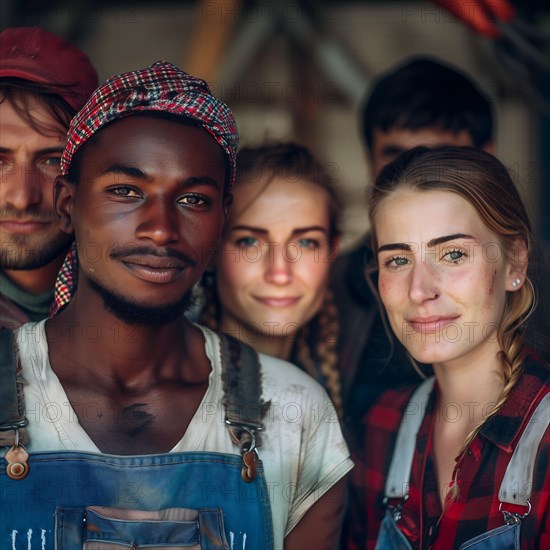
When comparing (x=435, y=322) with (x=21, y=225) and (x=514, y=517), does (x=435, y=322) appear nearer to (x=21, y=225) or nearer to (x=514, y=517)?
(x=514, y=517)

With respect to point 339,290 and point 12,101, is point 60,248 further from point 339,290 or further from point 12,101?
point 339,290

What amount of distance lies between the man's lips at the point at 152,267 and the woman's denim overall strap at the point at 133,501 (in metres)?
0.44

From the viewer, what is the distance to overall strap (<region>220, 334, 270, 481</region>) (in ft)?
7.25

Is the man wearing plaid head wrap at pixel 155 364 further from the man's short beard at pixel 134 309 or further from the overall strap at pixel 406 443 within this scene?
the overall strap at pixel 406 443

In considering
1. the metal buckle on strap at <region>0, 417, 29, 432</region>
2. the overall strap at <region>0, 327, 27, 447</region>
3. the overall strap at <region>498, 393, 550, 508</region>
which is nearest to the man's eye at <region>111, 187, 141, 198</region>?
the overall strap at <region>0, 327, 27, 447</region>

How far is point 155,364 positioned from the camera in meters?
2.32

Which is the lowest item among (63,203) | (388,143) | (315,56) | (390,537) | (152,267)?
(390,537)

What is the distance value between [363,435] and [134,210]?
1070mm

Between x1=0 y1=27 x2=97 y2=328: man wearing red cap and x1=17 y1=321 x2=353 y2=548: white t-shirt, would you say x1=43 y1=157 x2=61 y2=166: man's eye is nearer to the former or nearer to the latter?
x1=0 y1=27 x2=97 y2=328: man wearing red cap

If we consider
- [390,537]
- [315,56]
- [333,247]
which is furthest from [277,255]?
[315,56]

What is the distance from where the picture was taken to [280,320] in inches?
111

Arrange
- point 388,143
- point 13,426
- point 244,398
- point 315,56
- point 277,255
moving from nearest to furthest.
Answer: point 13,426 → point 244,398 → point 277,255 → point 388,143 → point 315,56

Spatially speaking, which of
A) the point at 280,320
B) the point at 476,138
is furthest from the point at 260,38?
the point at 280,320

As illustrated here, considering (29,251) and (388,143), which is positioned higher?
(388,143)
